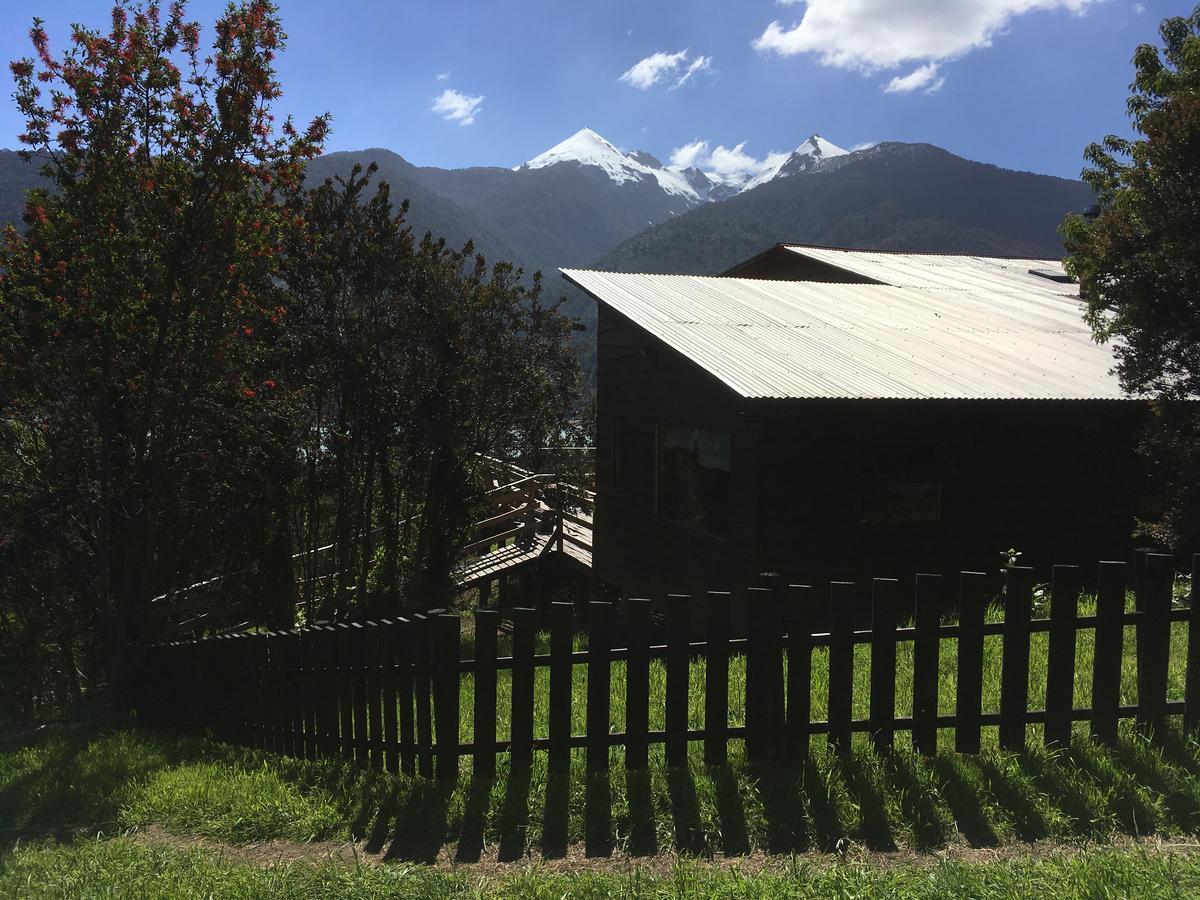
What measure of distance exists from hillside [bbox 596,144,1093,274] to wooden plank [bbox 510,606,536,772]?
100446mm

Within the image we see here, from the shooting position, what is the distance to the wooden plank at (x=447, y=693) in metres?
4.96

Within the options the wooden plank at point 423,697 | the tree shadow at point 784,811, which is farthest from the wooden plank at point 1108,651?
the wooden plank at point 423,697

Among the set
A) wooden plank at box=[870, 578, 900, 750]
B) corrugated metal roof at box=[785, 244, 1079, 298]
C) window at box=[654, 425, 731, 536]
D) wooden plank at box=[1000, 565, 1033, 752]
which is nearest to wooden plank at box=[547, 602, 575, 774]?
wooden plank at box=[870, 578, 900, 750]

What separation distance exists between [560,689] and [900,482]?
7890 millimetres

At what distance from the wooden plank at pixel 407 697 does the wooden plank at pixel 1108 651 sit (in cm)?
382

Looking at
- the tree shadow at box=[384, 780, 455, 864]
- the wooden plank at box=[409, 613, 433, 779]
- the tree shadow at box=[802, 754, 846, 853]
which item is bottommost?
the tree shadow at box=[384, 780, 455, 864]

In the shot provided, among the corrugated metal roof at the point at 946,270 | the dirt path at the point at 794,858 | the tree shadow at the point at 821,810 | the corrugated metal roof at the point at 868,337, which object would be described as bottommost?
the dirt path at the point at 794,858

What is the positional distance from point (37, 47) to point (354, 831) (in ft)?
25.4

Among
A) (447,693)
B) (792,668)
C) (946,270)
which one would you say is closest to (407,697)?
(447,693)

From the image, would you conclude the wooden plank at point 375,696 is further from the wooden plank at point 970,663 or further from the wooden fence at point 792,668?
the wooden plank at point 970,663

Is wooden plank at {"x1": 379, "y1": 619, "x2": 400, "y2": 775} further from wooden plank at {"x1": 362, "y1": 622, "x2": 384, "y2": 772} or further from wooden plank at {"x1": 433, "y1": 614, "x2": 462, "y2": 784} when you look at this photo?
wooden plank at {"x1": 433, "y1": 614, "x2": 462, "y2": 784}

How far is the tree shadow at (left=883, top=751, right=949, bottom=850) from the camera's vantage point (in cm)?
423

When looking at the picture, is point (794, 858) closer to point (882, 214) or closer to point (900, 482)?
point (900, 482)

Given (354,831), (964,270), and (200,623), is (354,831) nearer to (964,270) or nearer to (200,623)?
(200,623)
